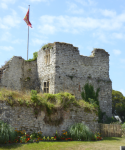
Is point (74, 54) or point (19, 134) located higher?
point (74, 54)

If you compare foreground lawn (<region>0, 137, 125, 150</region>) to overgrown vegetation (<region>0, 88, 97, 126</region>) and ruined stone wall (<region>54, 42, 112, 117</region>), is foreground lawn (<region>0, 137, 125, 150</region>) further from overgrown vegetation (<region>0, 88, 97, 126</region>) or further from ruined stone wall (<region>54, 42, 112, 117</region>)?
ruined stone wall (<region>54, 42, 112, 117</region>)

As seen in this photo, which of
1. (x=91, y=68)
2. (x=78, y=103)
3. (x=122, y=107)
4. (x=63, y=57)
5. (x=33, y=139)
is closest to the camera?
(x=33, y=139)

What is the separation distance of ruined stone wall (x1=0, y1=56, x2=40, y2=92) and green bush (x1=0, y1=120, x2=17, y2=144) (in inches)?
367

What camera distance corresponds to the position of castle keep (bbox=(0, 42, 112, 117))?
938 inches

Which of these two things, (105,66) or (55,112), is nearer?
(55,112)

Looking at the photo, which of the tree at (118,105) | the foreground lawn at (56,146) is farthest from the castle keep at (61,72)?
the tree at (118,105)

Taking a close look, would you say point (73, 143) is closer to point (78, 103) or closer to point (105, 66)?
point (78, 103)

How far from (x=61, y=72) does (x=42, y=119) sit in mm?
9198

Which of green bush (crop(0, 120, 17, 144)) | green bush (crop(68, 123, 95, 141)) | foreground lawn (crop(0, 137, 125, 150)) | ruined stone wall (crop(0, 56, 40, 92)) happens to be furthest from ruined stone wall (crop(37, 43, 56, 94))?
green bush (crop(0, 120, 17, 144))

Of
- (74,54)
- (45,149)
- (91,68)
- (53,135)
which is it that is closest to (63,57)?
(74,54)

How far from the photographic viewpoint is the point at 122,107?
37.2m

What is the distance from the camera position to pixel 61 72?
78.7ft

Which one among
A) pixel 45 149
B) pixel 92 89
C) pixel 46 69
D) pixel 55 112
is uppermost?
pixel 46 69

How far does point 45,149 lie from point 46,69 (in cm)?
1314
